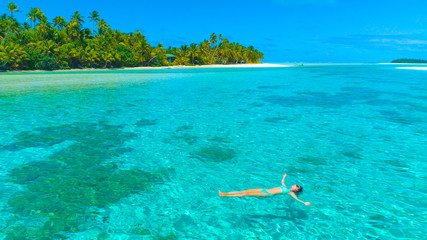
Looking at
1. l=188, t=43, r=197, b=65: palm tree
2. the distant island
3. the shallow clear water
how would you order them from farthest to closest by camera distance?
l=188, t=43, r=197, b=65: palm tree → the distant island → the shallow clear water

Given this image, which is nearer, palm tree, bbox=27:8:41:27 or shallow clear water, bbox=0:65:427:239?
shallow clear water, bbox=0:65:427:239

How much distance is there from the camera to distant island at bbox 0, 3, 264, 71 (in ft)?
194

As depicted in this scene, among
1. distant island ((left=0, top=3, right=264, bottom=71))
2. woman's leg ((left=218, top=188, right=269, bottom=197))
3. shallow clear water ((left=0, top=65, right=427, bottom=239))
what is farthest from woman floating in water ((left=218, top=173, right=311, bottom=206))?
distant island ((left=0, top=3, right=264, bottom=71))

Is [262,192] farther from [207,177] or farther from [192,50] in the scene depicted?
[192,50]

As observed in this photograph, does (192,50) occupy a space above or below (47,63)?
above

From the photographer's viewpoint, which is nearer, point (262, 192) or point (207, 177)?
point (262, 192)

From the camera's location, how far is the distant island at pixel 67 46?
5912 cm

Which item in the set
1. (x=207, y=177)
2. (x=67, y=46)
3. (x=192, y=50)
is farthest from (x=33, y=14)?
(x=207, y=177)

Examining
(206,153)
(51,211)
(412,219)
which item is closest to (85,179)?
(51,211)

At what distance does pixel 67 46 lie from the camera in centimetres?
6475

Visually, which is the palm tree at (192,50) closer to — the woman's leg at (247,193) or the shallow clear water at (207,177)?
the shallow clear water at (207,177)

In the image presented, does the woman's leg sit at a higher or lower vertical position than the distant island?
lower

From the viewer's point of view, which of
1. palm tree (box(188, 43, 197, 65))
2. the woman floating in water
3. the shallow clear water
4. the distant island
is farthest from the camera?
palm tree (box(188, 43, 197, 65))

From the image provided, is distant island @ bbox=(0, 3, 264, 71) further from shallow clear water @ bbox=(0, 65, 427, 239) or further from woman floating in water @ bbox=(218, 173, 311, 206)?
woman floating in water @ bbox=(218, 173, 311, 206)
